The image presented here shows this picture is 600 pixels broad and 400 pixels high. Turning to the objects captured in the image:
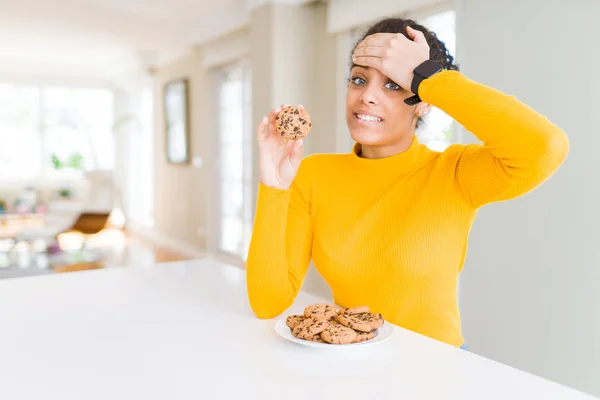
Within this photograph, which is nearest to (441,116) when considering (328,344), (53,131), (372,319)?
(372,319)

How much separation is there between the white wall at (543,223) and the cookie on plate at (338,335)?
182 centimetres

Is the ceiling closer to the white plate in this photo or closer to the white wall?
the white wall

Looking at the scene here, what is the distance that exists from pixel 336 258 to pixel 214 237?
517cm

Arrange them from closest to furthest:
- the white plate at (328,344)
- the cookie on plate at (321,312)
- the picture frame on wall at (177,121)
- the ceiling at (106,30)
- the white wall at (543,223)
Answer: the white plate at (328,344)
the cookie on plate at (321,312)
the white wall at (543,223)
the ceiling at (106,30)
the picture frame on wall at (177,121)

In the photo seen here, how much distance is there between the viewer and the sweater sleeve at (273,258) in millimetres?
1161

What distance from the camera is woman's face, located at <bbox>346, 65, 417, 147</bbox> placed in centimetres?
123

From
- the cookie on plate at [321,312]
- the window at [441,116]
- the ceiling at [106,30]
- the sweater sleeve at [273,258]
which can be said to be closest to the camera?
the cookie on plate at [321,312]

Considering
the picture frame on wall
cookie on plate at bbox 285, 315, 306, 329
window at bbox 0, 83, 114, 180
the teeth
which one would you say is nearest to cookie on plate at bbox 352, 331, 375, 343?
cookie on plate at bbox 285, 315, 306, 329

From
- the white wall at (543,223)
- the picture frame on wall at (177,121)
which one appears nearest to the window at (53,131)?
the picture frame on wall at (177,121)

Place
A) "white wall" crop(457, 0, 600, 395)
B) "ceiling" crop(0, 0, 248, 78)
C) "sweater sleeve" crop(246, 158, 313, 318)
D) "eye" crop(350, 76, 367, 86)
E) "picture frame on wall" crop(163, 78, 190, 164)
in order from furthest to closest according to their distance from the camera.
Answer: "picture frame on wall" crop(163, 78, 190, 164) → "ceiling" crop(0, 0, 248, 78) → "white wall" crop(457, 0, 600, 395) → "eye" crop(350, 76, 367, 86) → "sweater sleeve" crop(246, 158, 313, 318)

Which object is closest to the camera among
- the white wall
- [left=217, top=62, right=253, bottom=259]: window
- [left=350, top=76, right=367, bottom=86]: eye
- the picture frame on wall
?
[left=350, top=76, right=367, bottom=86]: eye

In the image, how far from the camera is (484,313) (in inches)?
114

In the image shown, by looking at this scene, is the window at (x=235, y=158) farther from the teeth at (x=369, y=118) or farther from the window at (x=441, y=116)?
the teeth at (x=369, y=118)

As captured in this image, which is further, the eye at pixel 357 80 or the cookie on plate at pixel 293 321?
the eye at pixel 357 80
